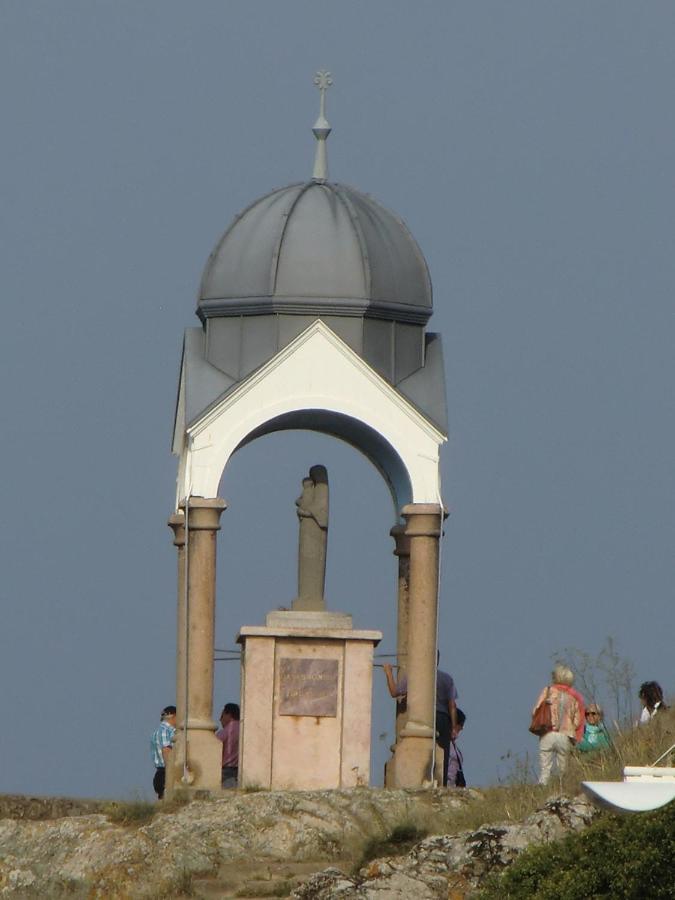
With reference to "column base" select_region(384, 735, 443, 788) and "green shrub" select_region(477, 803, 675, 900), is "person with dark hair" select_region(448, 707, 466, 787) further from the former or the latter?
"green shrub" select_region(477, 803, 675, 900)

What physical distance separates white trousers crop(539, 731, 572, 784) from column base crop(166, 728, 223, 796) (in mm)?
3443

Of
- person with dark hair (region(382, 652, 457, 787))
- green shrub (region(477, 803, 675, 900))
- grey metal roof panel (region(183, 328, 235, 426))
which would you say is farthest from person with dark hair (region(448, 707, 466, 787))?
green shrub (region(477, 803, 675, 900))

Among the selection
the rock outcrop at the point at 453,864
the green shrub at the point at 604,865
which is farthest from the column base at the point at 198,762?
the green shrub at the point at 604,865

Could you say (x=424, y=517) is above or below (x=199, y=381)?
below

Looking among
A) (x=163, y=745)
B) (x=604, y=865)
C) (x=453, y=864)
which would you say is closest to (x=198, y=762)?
(x=163, y=745)

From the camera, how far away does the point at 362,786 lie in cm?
2534

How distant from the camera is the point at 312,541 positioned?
2748 centimetres

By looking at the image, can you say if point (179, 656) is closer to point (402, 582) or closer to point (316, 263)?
point (402, 582)

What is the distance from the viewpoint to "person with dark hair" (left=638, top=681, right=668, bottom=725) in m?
24.4

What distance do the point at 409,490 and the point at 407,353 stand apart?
4.67 ft

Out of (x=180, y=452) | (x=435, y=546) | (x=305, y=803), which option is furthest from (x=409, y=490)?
(x=305, y=803)

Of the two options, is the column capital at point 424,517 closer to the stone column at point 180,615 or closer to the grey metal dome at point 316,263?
the grey metal dome at point 316,263

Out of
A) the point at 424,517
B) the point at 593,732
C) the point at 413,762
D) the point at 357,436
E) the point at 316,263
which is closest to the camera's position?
the point at 593,732

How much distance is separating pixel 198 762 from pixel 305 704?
1.24 metres
